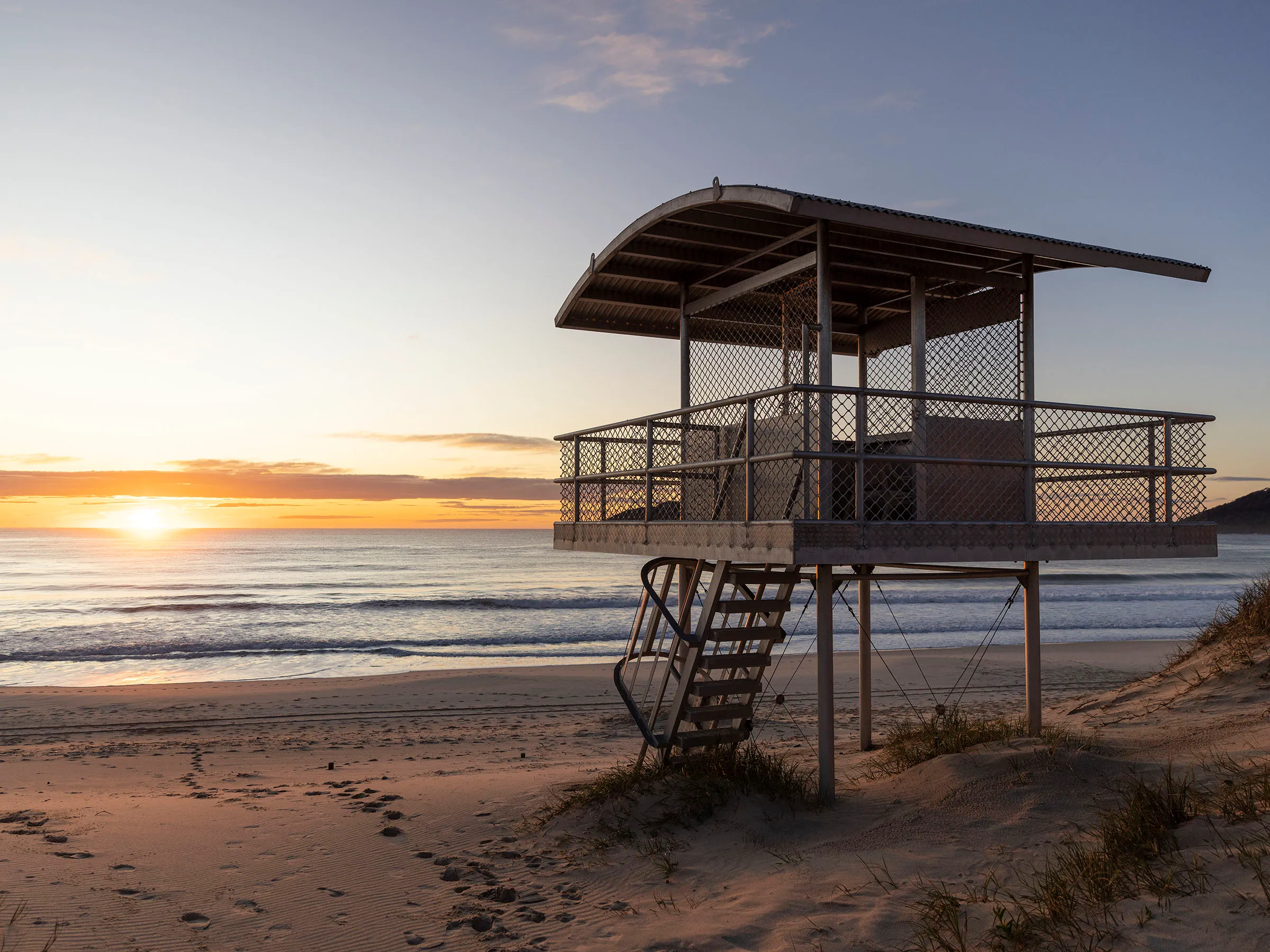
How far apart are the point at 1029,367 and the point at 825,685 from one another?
14.5ft

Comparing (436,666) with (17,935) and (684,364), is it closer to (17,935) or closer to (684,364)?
(684,364)

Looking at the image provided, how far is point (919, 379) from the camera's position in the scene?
9.88 meters

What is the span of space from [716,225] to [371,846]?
23.5 ft

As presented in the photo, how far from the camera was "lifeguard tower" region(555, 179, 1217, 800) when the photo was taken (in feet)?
27.3

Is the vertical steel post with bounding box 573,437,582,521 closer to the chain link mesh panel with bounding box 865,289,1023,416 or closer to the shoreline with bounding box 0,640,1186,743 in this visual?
the chain link mesh panel with bounding box 865,289,1023,416

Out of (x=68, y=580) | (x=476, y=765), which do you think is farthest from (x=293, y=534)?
(x=476, y=765)

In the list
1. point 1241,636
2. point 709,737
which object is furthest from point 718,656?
point 1241,636

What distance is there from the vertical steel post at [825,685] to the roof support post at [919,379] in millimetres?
1324

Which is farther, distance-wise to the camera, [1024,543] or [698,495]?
[698,495]

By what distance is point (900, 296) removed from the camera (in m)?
11.5

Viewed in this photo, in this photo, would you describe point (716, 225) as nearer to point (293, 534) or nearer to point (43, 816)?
point (43, 816)

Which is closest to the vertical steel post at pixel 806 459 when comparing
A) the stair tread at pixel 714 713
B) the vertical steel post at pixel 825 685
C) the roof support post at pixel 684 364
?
the vertical steel post at pixel 825 685

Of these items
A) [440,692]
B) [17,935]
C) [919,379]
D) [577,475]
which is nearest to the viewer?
[17,935]

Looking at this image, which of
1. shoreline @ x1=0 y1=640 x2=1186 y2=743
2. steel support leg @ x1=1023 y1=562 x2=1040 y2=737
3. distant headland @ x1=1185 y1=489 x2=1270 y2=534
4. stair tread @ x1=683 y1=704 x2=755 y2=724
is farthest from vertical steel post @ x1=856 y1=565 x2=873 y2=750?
distant headland @ x1=1185 y1=489 x2=1270 y2=534
